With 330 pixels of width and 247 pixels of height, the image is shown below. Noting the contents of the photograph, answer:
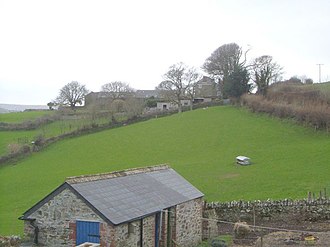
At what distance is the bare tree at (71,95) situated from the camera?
8138 cm

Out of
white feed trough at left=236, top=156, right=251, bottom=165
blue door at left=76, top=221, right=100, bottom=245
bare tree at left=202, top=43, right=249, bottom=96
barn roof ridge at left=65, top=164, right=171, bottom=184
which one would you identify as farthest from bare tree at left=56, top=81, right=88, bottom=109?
blue door at left=76, top=221, right=100, bottom=245

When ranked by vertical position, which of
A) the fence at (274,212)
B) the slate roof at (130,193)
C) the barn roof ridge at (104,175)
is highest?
the barn roof ridge at (104,175)

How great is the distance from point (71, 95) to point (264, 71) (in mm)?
33451

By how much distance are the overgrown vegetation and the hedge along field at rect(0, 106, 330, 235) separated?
3.69 feet

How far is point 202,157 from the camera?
138 feet

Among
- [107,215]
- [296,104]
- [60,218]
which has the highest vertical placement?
[296,104]

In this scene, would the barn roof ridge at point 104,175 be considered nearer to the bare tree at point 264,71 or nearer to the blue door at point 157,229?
the blue door at point 157,229

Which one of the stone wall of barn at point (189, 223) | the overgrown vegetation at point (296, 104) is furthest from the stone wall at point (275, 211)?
the overgrown vegetation at point (296, 104)

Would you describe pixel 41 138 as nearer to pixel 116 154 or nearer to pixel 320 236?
pixel 116 154

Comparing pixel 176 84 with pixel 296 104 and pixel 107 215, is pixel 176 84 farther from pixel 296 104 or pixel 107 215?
pixel 107 215

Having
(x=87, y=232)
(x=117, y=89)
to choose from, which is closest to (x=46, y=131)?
(x=117, y=89)

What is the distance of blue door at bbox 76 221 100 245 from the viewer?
47.8 feet

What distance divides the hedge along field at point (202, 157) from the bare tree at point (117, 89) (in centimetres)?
2122

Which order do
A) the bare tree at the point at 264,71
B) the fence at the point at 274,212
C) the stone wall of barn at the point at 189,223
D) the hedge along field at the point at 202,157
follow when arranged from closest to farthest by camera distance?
1. the stone wall of barn at the point at 189,223
2. the fence at the point at 274,212
3. the hedge along field at the point at 202,157
4. the bare tree at the point at 264,71
